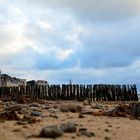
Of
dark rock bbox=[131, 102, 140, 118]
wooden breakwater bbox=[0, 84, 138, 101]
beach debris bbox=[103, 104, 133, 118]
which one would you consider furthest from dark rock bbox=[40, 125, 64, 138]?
wooden breakwater bbox=[0, 84, 138, 101]

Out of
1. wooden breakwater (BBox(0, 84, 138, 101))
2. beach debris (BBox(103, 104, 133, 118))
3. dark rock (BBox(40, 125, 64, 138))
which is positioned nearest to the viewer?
dark rock (BBox(40, 125, 64, 138))

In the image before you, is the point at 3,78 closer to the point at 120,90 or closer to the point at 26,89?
the point at 26,89

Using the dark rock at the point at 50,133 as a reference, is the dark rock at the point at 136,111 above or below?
above

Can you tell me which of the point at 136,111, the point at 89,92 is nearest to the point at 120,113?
the point at 136,111

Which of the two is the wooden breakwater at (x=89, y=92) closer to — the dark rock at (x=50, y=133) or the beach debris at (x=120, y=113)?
the beach debris at (x=120, y=113)

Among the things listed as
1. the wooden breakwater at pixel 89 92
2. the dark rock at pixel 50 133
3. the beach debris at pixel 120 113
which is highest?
the wooden breakwater at pixel 89 92

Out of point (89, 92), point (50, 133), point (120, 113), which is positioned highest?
point (89, 92)

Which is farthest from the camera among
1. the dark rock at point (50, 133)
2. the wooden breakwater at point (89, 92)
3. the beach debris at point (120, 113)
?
the wooden breakwater at point (89, 92)

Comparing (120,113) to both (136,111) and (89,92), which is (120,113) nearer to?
(136,111)

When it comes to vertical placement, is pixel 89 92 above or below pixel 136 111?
above

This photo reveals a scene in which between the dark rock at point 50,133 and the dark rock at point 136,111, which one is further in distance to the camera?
the dark rock at point 136,111

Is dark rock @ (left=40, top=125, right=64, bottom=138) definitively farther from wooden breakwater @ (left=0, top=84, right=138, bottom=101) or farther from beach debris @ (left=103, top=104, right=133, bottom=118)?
wooden breakwater @ (left=0, top=84, right=138, bottom=101)

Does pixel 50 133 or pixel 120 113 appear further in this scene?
pixel 120 113

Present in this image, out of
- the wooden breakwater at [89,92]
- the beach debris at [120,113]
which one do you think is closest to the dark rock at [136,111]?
the beach debris at [120,113]
